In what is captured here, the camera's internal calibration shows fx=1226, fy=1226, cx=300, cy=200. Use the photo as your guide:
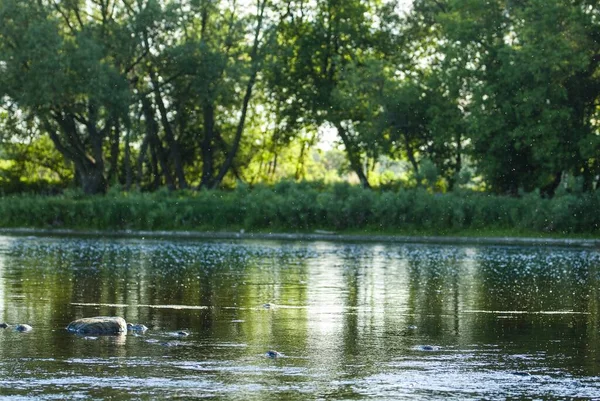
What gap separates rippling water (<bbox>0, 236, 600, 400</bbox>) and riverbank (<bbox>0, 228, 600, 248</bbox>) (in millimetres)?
16079

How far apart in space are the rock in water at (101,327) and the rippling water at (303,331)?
32 cm

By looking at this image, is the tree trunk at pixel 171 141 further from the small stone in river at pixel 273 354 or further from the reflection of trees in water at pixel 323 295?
the small stone in river at pixel 273 354

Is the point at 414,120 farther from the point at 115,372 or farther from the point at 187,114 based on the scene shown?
the point at 115,372

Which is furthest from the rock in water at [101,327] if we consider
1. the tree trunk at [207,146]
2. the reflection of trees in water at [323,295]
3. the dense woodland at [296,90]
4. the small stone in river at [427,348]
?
the tree trunk at [207,146]

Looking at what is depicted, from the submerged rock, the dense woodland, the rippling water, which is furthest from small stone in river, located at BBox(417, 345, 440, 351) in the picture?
the dense woodland

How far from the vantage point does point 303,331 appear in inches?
638

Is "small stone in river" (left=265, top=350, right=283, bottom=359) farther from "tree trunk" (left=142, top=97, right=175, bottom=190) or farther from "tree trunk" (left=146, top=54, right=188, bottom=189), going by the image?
"tree trunk" (left=142, top=97, right=175, bottom=190)

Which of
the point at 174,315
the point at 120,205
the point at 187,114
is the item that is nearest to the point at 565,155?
the point at 120,205

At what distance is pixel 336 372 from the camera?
41.4 feet

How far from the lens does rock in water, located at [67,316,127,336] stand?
15.6 metres

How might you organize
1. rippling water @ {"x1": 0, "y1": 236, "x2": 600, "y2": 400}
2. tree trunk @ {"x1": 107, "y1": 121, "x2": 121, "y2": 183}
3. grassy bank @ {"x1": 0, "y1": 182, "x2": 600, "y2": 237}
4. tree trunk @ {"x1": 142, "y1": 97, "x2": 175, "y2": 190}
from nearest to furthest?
rippling water @ {"x1": 0, "y1": 236, "x2": 600, "y2": 400}, grassy bank @ {"x1": 0, "y1": 182, "x2": 600, "y2": 237}, tree trunk @ {"x1": 142, "y1": 97, "x2": 175, "y2": 190}, tree trunk @ {"x1": 107, "y1": 121, "x2": 121, "y2": 183}

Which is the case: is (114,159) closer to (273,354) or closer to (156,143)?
(156,143)

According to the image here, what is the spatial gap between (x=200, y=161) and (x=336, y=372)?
6436cm

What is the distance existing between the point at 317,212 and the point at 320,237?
262 centimetres
